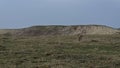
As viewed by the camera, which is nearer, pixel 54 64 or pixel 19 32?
pixel 54 64

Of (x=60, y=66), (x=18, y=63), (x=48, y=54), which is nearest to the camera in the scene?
(x=60, y=66)

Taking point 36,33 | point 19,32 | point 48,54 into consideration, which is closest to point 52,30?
point 36,33

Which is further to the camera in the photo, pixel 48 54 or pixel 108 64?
pixel 48 54

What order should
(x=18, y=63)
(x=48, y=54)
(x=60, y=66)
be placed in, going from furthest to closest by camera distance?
(x=48, y=54) < (x=18, y=63) < (x=60, y=66)

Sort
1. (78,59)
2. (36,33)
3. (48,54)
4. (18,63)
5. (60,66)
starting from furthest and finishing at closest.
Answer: (36,33), (48,54), (78,59), (18,63), (60,66)

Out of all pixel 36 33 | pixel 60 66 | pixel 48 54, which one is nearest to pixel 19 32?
pixel 36 33

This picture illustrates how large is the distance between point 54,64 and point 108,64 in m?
2.98

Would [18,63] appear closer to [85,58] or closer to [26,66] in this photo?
[26,66]

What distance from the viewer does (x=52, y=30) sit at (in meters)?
93.8

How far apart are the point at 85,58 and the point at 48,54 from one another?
3078 mm

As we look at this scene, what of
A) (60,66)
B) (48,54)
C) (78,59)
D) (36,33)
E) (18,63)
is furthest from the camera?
(36,33)

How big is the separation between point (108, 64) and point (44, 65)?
3546 mm

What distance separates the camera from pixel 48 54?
24016mm

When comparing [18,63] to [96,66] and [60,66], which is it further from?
[96,66]
